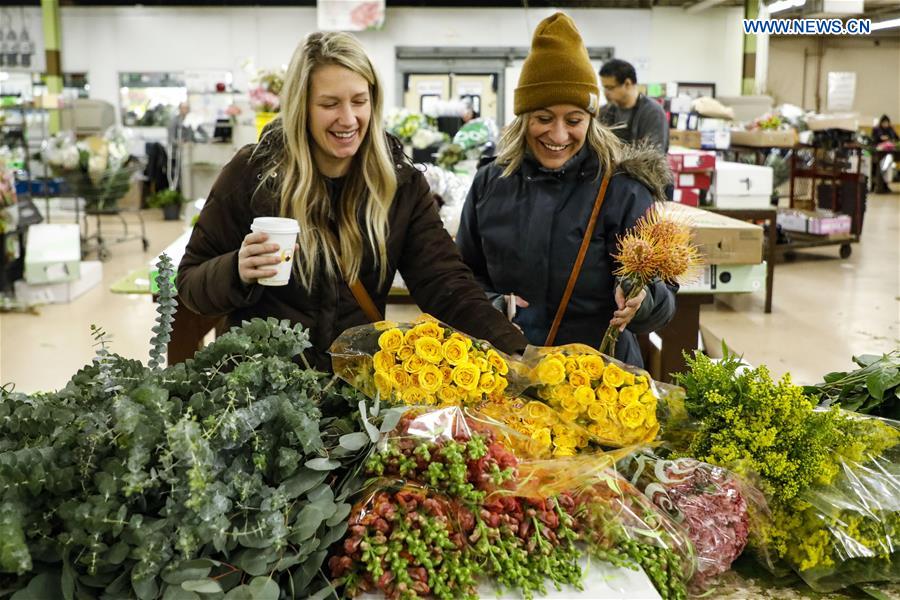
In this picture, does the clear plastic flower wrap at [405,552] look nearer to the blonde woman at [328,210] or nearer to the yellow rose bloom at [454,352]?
the yellow rose bloom at [454,352]

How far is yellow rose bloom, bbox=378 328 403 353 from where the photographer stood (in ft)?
4.16

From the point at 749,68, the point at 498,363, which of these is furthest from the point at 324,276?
the point at 749,68

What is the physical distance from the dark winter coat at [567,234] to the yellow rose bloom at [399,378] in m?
0.96

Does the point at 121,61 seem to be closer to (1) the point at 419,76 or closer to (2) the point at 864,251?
(1) the point at 419,76

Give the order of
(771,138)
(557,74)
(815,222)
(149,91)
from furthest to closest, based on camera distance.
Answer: (149,91) < (771,138) < (815,222) < (557,74)

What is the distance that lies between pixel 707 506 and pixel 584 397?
0.22 metres

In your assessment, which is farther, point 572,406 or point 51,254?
point 51,254

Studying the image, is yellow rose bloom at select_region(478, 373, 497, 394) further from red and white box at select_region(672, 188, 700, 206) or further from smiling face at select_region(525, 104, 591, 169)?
red and white box at select_region(672, 188, 700, 206)

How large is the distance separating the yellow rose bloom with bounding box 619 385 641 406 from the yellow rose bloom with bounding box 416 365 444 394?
0.84 ft

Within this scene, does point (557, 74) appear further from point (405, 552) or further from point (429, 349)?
point (405, 552)

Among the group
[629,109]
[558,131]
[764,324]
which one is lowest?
[764,324]

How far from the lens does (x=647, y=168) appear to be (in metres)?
2.16

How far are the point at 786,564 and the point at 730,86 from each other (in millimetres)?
15586

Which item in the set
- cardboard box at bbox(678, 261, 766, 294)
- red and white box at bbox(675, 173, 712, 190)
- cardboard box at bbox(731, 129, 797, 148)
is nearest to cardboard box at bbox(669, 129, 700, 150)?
cardboard box at bbox(731, 129, 797, 148)
